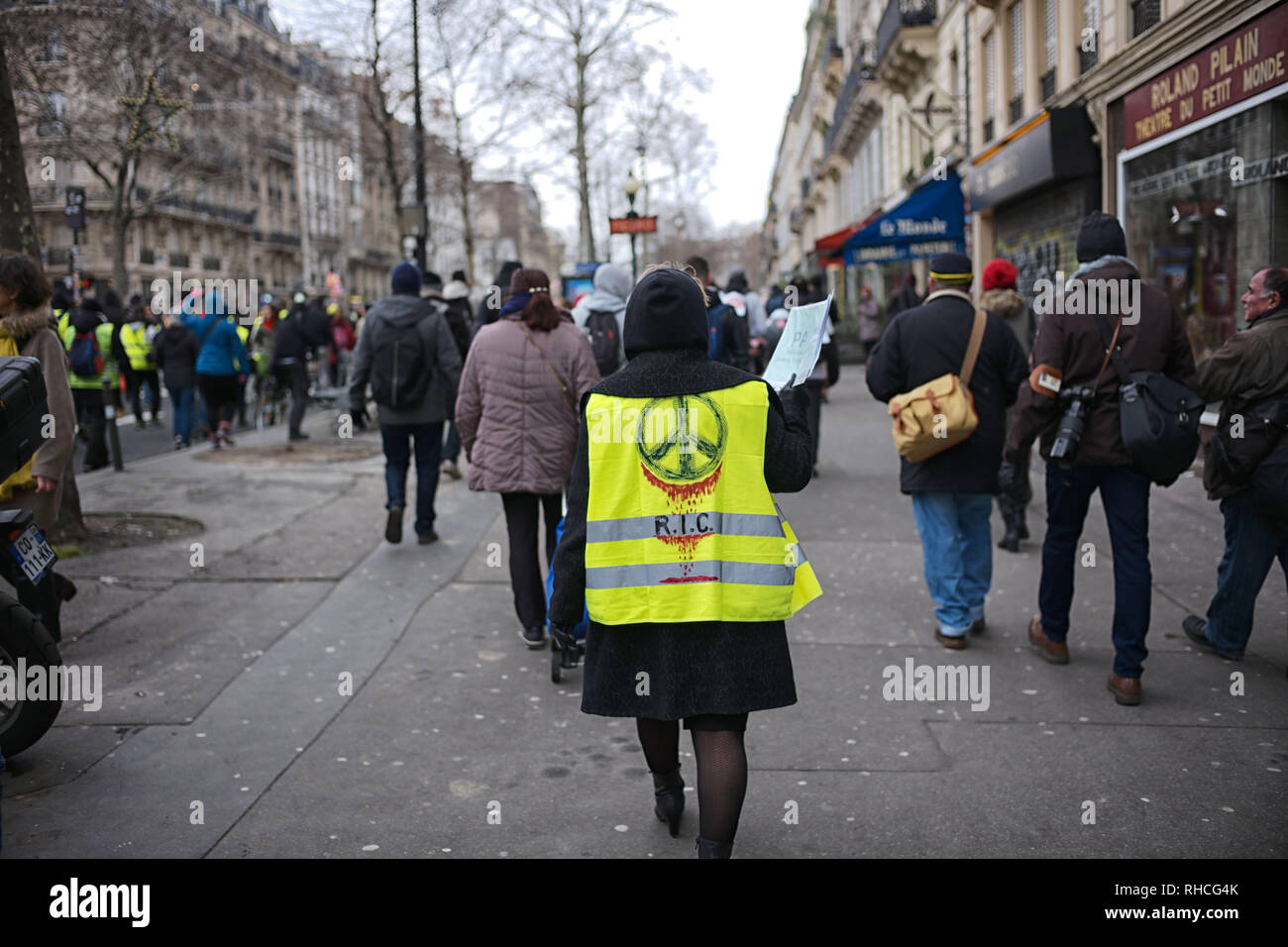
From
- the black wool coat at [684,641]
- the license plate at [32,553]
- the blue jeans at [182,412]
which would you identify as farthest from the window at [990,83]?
the black wool coat at [684,641]

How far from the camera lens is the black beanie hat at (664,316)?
323 centimetres

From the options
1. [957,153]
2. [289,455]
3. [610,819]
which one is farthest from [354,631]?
[957,153]

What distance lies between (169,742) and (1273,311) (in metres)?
4.89

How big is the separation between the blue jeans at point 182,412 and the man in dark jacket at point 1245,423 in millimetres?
12400

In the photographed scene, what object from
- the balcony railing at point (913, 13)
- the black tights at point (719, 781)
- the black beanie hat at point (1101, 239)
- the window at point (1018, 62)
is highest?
the balcony railing at point (913, 13)

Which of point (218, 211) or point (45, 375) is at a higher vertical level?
point (218, 211)

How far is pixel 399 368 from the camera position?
817 cm

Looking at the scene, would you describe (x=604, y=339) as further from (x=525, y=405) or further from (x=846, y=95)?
(x=846, y=95)

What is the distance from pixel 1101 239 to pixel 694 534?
2.90 meters

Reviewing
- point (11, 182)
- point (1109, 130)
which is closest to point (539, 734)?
point (11, 182)

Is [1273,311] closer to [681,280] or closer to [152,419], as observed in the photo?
[681,280]

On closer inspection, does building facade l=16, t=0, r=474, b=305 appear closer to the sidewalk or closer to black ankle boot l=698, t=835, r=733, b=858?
the sidewalk

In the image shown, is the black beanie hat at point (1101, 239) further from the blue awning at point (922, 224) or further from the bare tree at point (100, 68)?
the blue awning at point (922, 224)
